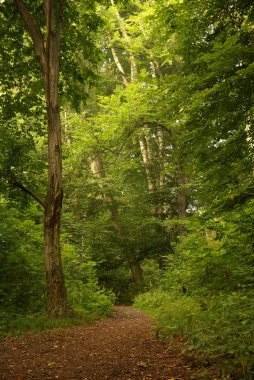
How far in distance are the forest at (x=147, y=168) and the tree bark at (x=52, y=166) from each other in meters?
0.03

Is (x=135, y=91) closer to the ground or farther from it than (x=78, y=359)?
farther from it

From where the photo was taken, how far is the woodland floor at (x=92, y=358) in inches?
145

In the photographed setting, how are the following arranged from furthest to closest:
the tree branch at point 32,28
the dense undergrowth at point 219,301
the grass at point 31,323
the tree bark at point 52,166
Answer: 1. the tree branch at point 32,28
2. the tree bark at point 52,166
3. the grass at point 31,323
4. the dense undergrowth at point 219,301

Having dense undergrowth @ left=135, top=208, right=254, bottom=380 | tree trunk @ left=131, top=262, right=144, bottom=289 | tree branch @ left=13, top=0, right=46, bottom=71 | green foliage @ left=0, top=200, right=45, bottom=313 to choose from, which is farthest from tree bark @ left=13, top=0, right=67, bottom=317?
tree trunk @ left=131, top=262, right=144, bottom=289

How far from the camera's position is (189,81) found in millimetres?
5109

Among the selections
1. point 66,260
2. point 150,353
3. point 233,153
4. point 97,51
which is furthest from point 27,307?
point 97,51

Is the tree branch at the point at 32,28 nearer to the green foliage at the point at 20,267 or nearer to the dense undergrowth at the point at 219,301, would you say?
the green foliage at the point at 20,267

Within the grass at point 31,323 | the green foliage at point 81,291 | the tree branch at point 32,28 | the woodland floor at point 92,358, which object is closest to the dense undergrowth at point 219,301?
the woodland floor at point 92,358

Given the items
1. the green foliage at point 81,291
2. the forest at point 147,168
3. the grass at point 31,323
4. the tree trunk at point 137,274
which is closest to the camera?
the forest at point 147,168

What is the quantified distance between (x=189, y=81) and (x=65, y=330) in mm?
5310

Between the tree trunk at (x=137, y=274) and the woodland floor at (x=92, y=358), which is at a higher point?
the tree trunk at (x=137, y=274)

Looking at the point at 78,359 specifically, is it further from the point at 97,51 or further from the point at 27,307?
the point at 97,51

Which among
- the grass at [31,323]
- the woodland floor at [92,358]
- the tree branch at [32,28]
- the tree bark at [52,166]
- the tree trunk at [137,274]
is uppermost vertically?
the tree branch at [32,28]

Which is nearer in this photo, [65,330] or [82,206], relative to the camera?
[65,330]
